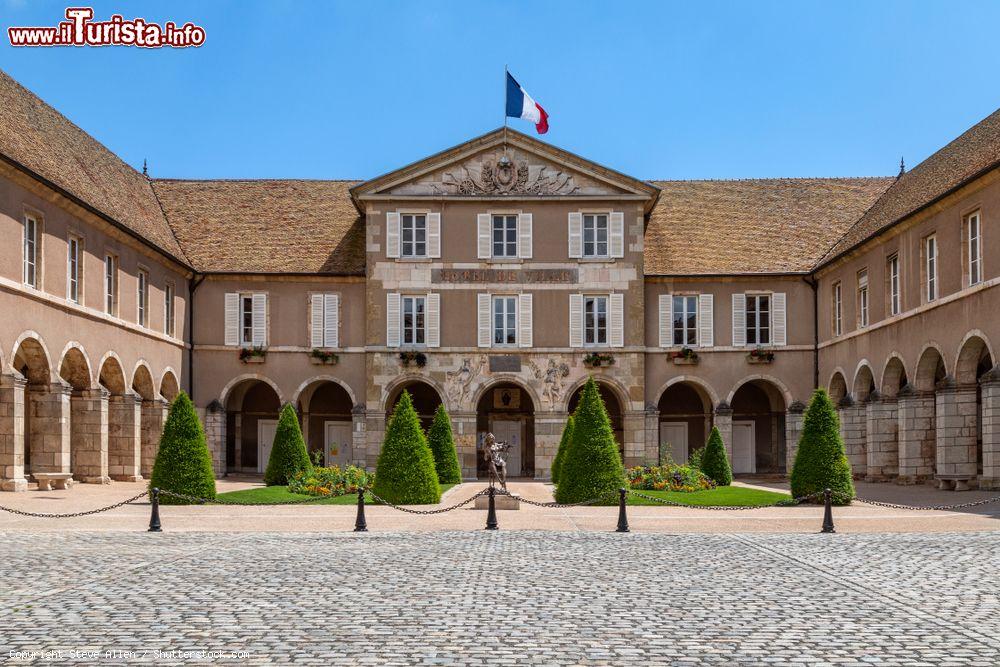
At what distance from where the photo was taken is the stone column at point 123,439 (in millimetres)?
34250

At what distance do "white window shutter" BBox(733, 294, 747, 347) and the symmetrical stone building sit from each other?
6 cm

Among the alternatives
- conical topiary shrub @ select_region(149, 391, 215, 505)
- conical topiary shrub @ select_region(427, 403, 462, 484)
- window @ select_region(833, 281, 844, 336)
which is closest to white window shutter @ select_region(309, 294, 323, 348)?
conical topiary shrub @ select_region(427, 403, 462, 484)

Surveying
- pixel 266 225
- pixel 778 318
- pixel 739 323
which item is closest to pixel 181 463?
pixel 266 225

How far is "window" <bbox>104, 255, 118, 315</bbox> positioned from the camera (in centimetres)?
3369

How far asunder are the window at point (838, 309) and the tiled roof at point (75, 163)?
2188cm

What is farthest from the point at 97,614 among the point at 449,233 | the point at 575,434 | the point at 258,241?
the point at 258,241

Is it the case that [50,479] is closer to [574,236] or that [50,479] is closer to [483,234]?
[483,234]

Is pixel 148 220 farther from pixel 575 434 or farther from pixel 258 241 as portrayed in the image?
pixel 575 434

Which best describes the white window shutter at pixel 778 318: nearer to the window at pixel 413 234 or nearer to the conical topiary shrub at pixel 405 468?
the window at pixel 413 234

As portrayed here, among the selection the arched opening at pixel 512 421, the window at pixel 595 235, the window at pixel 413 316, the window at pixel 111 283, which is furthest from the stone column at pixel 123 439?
the window at pixel 595 235

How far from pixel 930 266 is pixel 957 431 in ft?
15.9

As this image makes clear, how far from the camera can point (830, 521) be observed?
19547 mm

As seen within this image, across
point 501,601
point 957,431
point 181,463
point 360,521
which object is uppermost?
point 957,431

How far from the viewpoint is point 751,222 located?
44.1 metres
